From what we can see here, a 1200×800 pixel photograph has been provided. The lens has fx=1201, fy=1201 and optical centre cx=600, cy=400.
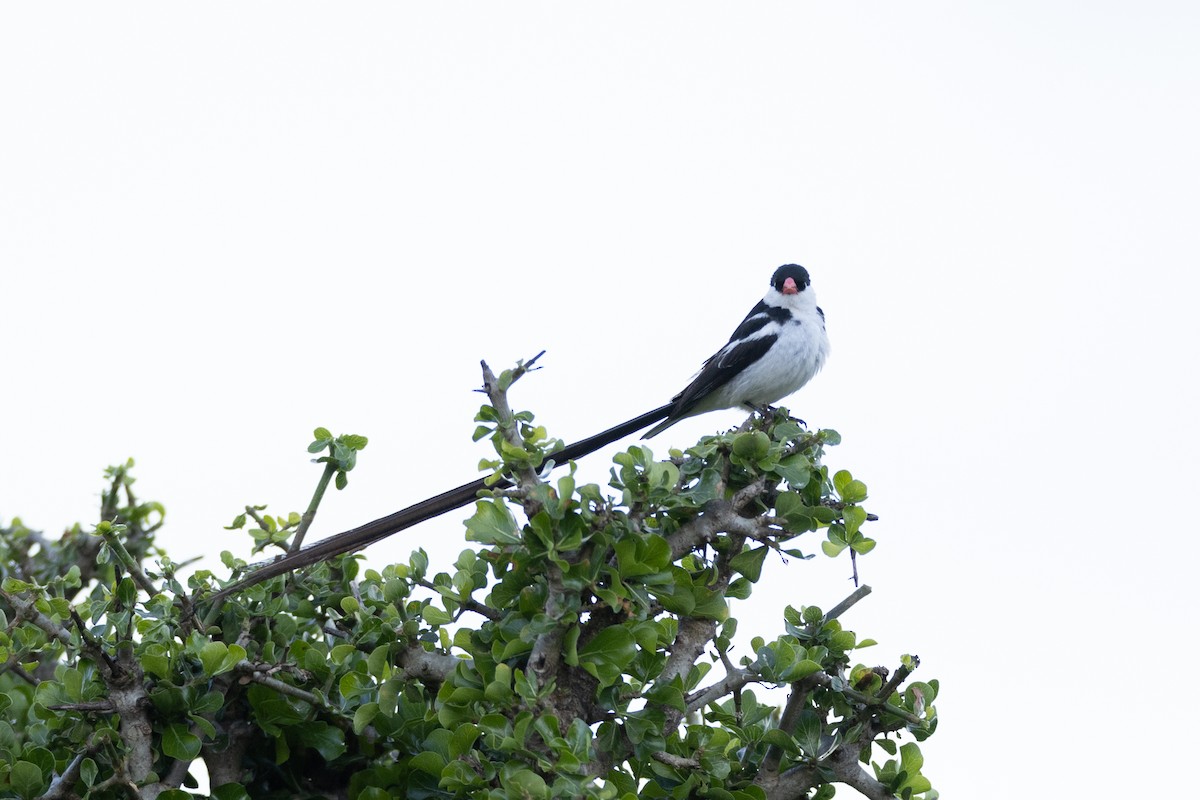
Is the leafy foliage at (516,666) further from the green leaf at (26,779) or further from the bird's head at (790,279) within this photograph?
the bird's head at (790,279)

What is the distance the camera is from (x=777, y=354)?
17.1ft

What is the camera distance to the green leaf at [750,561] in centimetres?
262

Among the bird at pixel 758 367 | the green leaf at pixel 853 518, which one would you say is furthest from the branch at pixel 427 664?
Answer: the bird at pixel 758 367

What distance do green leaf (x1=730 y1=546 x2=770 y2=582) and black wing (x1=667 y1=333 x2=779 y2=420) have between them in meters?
2.51

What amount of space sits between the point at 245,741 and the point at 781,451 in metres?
1.38

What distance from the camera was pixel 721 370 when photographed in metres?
5.18

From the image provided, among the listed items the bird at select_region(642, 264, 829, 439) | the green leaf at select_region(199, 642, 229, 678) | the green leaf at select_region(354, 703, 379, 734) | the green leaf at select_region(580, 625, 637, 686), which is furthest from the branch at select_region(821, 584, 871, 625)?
the bird at select_region(642, 264, 829, 439)

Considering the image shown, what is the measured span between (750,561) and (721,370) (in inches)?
103

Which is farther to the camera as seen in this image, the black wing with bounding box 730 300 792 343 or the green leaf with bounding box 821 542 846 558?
the black wing with bounding box 730 300 792 343

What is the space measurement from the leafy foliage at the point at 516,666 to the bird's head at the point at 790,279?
305 cm

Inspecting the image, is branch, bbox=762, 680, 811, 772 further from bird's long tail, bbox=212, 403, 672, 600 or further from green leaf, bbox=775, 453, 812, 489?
bird's long tail, bbox=212, 403, 672, 600

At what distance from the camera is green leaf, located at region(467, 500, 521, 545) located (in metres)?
2.28

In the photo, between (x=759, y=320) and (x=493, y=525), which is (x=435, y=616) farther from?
(x=759, y=320)

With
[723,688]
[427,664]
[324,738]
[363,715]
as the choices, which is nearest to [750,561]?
[723,688]
